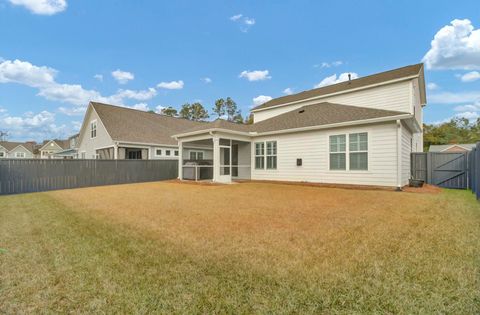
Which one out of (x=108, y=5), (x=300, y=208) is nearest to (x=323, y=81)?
(x=108, y=5)

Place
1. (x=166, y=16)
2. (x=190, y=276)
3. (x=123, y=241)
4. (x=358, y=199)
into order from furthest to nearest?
(x=166, y=16) < (x=358, y=199) < (x=123, y=241) < (x=190, y=276)

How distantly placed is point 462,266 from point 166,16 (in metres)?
16.8

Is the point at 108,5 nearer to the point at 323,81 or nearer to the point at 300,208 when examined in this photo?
the point at 300,208

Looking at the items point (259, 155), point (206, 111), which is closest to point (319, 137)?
point (259, 155)

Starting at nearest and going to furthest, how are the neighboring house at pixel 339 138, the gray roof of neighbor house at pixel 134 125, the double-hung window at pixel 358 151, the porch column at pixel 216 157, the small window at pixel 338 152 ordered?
the neighboring house at pixel 339 138
the double-hung window at pixel 358 151
the small window at pixel 338 152
the porch column at pixel 216 157
the gray roof of neighbor house at pixel 134 125

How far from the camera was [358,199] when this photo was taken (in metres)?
7.05

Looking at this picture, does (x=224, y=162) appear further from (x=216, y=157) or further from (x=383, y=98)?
(x=383, y=98)

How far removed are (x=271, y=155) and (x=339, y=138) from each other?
378 cm

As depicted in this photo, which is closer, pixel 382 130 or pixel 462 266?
pixel 462 266

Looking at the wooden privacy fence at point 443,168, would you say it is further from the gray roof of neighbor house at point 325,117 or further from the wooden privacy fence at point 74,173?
the wooden privacy fence at point 74,173

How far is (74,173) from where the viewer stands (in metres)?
12.3

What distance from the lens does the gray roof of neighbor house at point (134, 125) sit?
17234 mm

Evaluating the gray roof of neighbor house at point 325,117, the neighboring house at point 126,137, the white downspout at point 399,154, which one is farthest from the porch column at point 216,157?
the white downspout at point 399,154

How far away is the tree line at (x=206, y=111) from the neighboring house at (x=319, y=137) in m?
22.3
